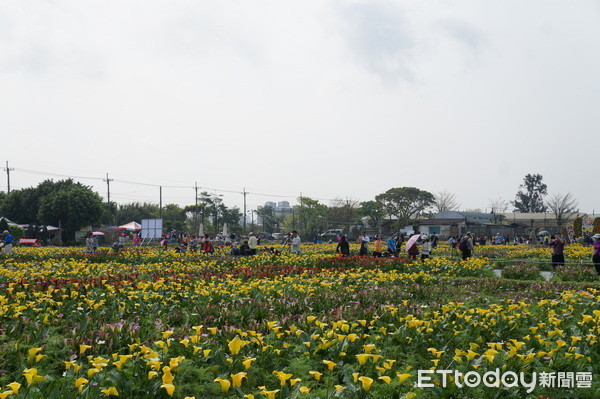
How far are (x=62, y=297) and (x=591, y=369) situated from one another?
22.9 feet

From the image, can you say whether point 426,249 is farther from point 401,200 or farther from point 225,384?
point 401,200

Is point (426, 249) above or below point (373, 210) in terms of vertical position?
below

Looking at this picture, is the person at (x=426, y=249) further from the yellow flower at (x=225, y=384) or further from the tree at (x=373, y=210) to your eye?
the tree at (x=373, y=210)

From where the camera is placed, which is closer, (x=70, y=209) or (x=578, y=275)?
(x=578, y=275)

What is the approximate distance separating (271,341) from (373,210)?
6864 centimetres

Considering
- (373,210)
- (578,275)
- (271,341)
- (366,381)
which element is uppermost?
(373,210)

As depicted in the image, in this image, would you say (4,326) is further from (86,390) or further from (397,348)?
(397,348)

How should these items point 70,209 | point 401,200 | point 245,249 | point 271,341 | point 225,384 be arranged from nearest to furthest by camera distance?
point 225,384 < point 271,341 < point 245,249 < point 70,209 < point 401,200

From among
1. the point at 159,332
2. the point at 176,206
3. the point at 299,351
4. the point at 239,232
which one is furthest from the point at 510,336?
Answer: the point at 176,206

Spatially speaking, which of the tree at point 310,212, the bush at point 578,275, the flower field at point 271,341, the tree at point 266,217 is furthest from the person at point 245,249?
the tree at point 266,217

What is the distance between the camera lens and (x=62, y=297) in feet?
25.2

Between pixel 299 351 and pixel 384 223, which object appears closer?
pixel 299 351

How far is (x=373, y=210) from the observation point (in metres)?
73.2

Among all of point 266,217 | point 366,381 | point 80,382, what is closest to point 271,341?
point 366,381
